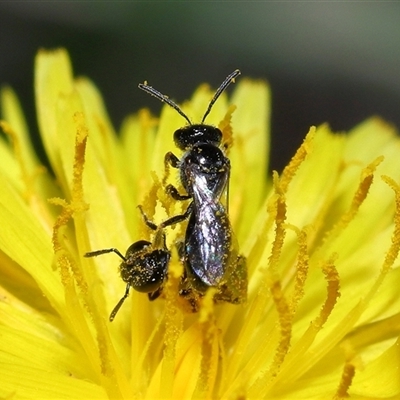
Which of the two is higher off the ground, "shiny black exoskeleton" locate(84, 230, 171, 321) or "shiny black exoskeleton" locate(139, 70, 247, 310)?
"shiny black exoskeleton" locate(139, 70, 247, 310)

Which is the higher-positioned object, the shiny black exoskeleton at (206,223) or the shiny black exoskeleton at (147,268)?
the shiny black exoskeleton at (206,223)

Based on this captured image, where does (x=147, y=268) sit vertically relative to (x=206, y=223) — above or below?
below

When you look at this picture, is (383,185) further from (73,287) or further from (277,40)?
(277,40)

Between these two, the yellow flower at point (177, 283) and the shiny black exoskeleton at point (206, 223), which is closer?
the shiny black exoskeleton at point (206, 223)

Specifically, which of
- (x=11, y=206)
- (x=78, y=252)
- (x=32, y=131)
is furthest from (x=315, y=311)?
(x=32, y=131)
